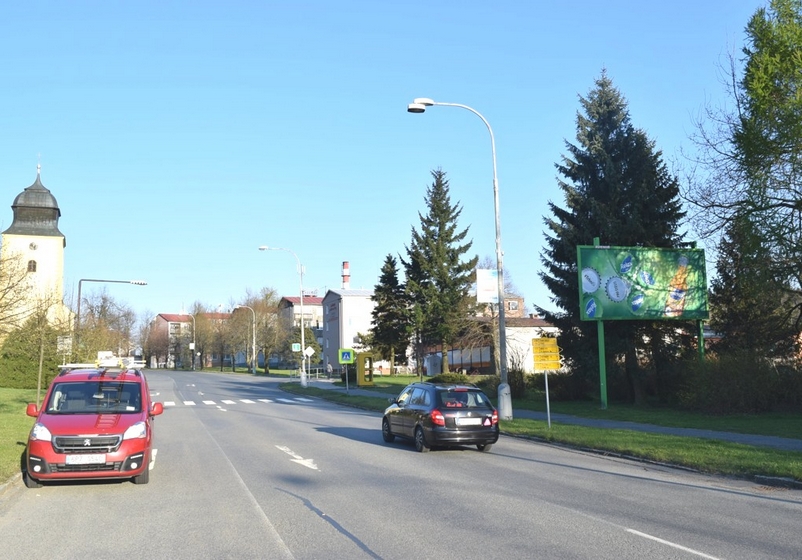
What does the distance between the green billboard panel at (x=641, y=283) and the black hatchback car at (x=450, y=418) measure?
12579mm

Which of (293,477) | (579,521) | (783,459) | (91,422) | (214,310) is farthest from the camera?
(214,310)

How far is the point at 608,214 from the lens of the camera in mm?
32062

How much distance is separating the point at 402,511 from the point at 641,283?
847 inches

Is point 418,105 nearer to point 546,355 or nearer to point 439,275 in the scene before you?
point 546,355

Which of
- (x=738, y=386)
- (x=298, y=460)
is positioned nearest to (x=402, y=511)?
(x=298, y=460)

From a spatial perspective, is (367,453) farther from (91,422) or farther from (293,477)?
(91,422)

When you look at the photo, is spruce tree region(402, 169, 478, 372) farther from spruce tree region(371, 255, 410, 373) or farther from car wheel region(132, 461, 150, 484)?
car wheel region(132, 461, 150, 484)

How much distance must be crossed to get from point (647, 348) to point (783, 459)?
19253 mm

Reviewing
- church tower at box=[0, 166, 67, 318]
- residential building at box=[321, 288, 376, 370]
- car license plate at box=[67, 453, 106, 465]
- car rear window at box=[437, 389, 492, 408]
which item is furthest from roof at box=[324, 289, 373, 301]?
car license plate at box=[67, 453, 106, 465]

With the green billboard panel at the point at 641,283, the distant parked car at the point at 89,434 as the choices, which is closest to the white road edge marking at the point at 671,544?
the distant parked car at the point at 89,434

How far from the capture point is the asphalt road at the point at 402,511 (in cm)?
747

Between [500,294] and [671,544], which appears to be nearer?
[671,544]

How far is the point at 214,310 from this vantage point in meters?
131

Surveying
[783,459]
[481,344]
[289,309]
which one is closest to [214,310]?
[289,309]
